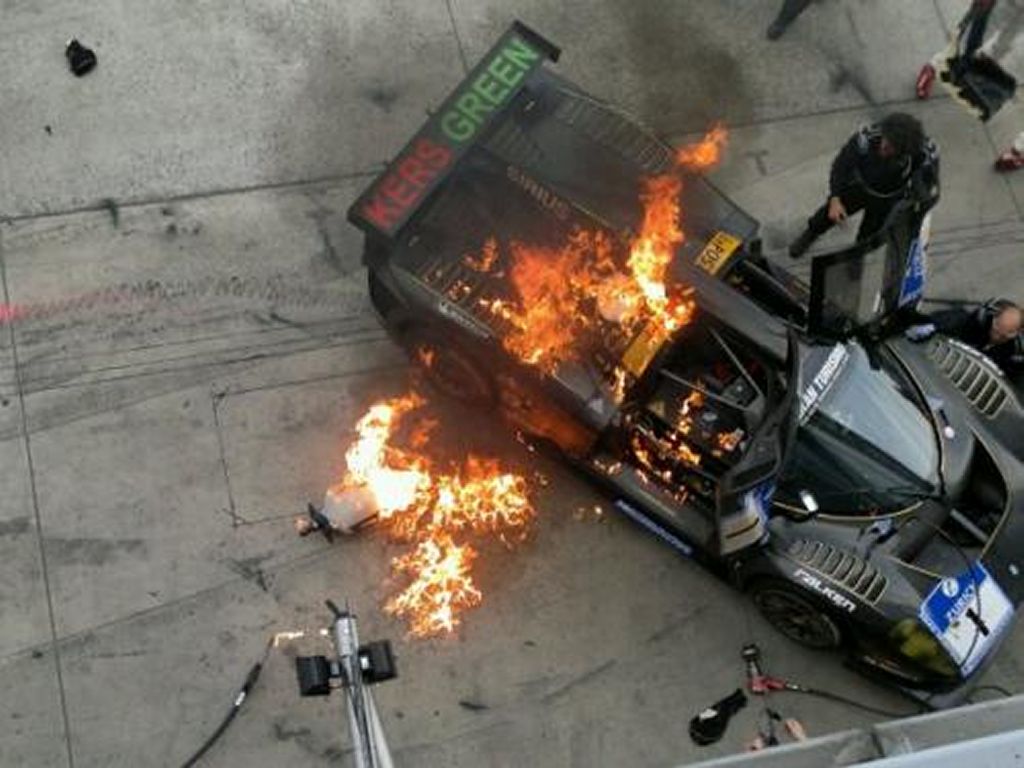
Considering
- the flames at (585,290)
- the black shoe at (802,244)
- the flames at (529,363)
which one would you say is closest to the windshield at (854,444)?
the flames at (529,363)

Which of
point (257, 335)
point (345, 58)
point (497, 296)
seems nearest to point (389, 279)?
point (497, 296)

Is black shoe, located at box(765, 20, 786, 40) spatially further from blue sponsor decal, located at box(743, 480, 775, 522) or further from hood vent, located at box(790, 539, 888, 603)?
hood vent, located at box(790, 539, 888, 603)

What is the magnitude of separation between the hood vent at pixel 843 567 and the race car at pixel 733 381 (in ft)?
0.04

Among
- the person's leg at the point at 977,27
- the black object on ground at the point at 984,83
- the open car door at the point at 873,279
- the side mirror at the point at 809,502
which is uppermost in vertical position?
the person's leg at the point at 977,27

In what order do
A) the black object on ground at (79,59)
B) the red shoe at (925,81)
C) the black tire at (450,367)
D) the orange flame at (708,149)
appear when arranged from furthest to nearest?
1. the red shoe at (925,81)
2. the orange flame at (708,149)
3. the black object on ground at (79,59)
4. the black tire at (450,367)

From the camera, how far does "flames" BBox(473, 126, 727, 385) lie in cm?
715

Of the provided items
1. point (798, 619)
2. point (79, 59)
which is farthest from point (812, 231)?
point (79, 59)

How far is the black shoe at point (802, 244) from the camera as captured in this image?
8406 mm

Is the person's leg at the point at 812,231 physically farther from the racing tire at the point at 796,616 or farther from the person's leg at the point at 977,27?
the racing tire at the point at 796,616

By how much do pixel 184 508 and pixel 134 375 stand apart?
95cm

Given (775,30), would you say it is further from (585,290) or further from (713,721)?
(713,721)

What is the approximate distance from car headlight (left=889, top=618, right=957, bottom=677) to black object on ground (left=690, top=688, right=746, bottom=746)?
41.9 inches

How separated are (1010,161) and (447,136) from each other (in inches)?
166

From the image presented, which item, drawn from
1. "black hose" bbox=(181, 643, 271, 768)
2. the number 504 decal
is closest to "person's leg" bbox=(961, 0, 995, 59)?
the number 504 decal
